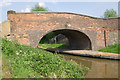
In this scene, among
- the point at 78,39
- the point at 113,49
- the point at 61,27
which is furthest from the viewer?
the point at 78,39

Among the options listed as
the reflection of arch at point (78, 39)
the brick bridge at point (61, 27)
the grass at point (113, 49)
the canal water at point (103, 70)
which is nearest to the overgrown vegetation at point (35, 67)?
the canal water at point (103, 70)

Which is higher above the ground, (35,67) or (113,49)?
(35,67)

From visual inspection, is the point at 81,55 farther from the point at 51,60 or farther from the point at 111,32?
the point at 51,60

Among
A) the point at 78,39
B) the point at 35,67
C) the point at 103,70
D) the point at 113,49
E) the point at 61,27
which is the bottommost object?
the point at 103,70

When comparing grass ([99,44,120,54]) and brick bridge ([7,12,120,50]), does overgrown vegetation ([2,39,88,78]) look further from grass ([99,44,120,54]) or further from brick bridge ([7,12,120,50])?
grass ([99,44,120,54])

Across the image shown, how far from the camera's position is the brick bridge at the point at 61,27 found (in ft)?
32.8

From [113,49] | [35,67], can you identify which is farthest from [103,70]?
[113,49]

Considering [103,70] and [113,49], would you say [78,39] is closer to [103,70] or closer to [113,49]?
[113,49]

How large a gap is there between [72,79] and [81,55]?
6.87 meters

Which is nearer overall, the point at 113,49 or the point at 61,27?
the point at 113,49

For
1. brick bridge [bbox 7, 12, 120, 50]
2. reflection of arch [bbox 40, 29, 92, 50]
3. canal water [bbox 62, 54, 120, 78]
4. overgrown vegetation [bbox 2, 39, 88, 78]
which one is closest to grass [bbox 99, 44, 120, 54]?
brick bridge [bbox 7, 12, 120, 50]

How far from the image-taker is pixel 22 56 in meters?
4.57

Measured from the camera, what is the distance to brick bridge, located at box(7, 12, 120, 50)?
9992 mm

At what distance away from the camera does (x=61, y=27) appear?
1116cm
